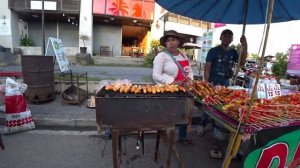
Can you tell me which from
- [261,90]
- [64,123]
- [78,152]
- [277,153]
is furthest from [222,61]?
[64,123]

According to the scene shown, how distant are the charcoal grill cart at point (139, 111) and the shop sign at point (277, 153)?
908 millimetres

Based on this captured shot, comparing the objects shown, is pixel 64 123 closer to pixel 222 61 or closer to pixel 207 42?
pixel 222 61

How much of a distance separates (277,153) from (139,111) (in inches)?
66.9

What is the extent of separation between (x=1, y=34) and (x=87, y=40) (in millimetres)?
6258

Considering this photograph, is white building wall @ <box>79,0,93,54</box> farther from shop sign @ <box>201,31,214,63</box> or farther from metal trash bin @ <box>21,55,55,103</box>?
metal trash bin @ <box>21,55,55,103</box>

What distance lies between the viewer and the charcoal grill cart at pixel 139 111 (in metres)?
2.36

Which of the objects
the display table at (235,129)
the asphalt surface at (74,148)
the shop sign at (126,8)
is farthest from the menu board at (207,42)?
the shop sign at (126,8)

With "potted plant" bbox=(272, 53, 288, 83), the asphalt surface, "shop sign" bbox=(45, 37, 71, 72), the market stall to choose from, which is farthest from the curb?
"potted plant" bbox=(272, 53, 288, 83)

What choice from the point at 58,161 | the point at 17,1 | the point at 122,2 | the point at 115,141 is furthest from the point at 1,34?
the point at 115,141

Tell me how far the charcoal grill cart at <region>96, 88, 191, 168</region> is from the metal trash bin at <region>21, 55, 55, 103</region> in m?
4.38

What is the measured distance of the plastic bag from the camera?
4477 mm

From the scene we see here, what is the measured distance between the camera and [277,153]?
269 cm

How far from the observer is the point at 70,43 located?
2183cm

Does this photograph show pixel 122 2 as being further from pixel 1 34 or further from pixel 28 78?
pixel 28 78
